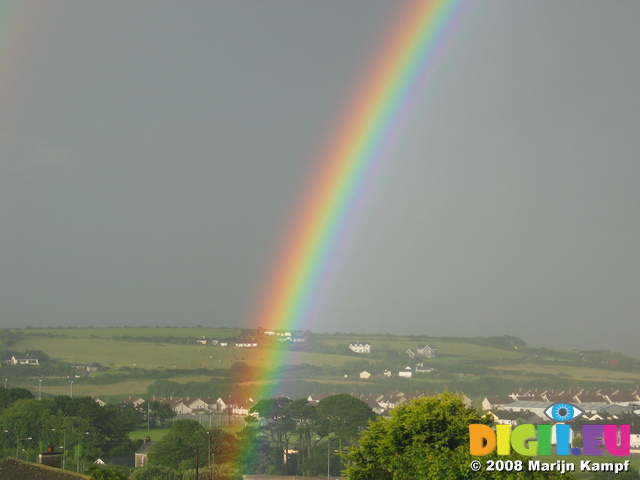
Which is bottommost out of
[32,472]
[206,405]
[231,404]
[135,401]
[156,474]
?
[231,404]

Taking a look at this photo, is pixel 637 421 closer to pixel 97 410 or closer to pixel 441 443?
pixel 97 410

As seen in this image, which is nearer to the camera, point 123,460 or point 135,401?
point 123,460

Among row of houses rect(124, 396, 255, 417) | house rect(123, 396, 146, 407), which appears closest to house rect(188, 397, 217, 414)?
row of houses rect(124, 396, 255, 417)

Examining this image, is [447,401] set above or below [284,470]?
above

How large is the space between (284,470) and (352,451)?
65.6 metres

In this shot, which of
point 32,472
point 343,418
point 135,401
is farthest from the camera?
point 135,401

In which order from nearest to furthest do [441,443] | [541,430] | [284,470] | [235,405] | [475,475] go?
[541,430], [475,475], [441,443], [284,470], [235,405]

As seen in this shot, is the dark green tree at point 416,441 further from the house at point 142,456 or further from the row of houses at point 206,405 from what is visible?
the row of houses at point 206,405

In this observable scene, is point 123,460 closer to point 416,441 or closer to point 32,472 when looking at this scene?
point 416,441

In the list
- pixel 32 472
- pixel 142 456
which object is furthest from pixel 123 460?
pixel 32 472

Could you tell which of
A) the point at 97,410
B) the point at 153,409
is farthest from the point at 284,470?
the point at 153,409

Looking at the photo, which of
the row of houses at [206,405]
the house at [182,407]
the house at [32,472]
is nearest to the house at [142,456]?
the house at [32,472]

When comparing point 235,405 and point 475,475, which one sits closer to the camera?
point 475,475

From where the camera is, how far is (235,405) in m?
189
